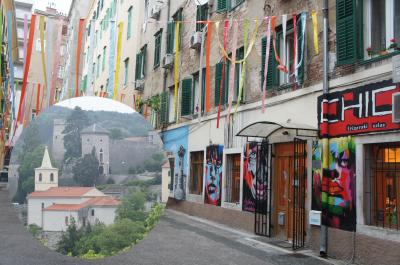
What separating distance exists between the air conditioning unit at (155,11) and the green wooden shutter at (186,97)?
5288mm

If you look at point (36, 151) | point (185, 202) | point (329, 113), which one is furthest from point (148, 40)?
point (36, 151)

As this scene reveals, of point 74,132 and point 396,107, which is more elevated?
point 396,107

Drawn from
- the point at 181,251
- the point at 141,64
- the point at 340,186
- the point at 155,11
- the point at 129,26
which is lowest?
the point at 181,251

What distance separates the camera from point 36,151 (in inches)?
202

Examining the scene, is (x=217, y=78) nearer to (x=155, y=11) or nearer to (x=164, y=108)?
(x=164, y=108)

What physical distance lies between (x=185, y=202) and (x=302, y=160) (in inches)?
288

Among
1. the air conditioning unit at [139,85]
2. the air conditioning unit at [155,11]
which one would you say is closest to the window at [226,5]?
the air conditioning unit at [155,11]

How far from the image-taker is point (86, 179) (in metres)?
5.17

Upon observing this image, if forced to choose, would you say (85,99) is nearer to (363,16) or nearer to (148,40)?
(363,16)

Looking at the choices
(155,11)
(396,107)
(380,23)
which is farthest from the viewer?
(155,11)

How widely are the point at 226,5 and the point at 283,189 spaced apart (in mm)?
6479

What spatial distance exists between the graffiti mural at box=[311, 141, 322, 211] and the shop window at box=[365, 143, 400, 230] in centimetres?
117

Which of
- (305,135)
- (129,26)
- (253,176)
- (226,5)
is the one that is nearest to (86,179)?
(305,135)

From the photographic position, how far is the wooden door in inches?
420
